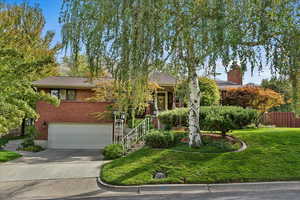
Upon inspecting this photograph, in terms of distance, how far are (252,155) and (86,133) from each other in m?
11.1

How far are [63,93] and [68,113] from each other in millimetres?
3634

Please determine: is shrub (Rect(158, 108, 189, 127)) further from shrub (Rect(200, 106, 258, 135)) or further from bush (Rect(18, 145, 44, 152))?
bush (Rect(18, 145, 44, 152))

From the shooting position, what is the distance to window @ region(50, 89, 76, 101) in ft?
62.5

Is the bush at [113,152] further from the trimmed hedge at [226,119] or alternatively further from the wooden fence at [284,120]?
the wooden fence at [284,120]

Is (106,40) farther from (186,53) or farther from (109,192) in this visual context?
(109,192)

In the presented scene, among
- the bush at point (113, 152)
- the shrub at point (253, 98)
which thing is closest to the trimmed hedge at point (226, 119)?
the bush at point (113, 152)

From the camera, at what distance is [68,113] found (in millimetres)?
16141

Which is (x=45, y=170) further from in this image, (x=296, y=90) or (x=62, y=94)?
(x=62, y=94)

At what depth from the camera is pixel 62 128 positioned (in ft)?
52.8

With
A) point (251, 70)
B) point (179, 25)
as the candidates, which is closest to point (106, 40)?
point (179, 25)

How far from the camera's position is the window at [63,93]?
1905 cm

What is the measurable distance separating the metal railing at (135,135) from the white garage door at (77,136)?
4068 millimetres

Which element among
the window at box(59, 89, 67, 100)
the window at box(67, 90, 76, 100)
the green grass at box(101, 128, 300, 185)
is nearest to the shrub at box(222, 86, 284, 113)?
the green grass at box(101, 128, 300, 185)

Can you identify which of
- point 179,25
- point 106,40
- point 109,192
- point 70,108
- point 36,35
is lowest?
point 109,192
